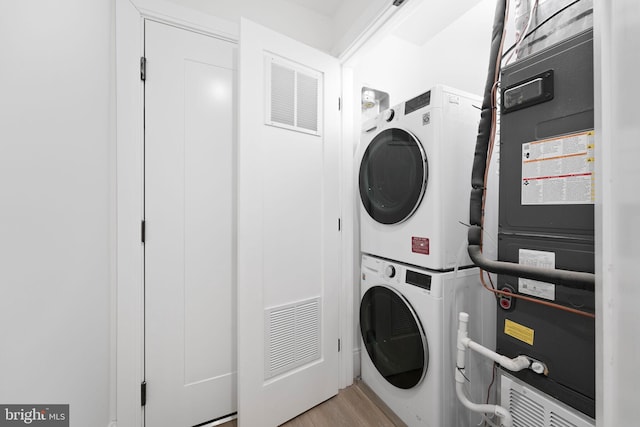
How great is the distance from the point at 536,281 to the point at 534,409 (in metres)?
0.49

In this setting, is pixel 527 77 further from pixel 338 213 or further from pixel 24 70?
pixel 24 70

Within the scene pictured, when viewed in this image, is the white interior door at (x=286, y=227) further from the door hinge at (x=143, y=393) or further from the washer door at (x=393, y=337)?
the door hinge at (x=143, y=393)

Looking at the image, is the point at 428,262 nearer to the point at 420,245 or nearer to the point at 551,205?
the point at 420,245

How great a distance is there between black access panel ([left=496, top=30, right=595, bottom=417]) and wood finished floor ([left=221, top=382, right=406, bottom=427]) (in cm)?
93

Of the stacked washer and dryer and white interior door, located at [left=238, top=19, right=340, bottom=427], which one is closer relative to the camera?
the stacked washer and dryer

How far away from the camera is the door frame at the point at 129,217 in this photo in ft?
4.07

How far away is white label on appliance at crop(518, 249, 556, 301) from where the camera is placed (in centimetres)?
84

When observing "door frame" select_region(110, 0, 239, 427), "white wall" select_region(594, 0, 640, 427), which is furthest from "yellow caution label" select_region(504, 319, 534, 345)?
"door frame" select_region(110, 0, 239, 427)

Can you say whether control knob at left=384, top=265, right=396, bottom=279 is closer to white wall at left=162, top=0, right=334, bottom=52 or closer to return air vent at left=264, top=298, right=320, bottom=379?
return air vent at left=264, top=298, right=320, bottom=379

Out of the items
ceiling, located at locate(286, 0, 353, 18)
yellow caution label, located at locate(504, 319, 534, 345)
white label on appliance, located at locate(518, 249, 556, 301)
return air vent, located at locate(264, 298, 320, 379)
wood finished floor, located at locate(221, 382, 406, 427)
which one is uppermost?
ceiling, located at locate(286, 0, 353, 18)

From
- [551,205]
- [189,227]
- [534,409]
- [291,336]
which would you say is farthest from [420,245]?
[189,227]

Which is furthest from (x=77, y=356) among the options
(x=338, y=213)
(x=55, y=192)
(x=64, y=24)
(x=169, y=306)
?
(x=338, y=213)

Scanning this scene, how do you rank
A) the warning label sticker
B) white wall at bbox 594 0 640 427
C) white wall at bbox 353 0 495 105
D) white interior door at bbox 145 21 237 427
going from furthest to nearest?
1. white wall at bbox 353 0 495 105
2. white interior door at bbox 145 21 237 427
3. the warning label sticker
4. white wall at bbox 594 0 640 427

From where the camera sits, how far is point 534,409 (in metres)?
0.90
